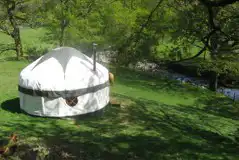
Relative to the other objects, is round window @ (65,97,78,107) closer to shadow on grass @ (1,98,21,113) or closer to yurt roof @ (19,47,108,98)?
yurt roof @ (19,47,108,98)

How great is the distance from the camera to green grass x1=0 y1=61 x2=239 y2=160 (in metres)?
10.0

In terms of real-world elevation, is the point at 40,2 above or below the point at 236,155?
above

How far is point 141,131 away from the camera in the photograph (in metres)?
12.2

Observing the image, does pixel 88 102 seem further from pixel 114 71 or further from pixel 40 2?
pixel 40 2

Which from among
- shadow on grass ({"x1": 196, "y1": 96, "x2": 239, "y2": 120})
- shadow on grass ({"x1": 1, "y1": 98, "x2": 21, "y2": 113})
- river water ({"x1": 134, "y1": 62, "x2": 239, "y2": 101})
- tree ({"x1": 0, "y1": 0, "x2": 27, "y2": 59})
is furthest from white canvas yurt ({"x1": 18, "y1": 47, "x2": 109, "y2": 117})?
river water ({"x1": 134, "y1": 62, "x2": 239, "y2": 101})

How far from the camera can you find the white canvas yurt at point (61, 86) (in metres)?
12.2

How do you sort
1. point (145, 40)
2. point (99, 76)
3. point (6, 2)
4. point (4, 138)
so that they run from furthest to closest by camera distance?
point (6, 2) → point (145, 40) → point (99, 76) → point (4, 138)

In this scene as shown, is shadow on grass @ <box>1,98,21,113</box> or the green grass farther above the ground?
shadow on grass @ <box>1,98,21,113</box>

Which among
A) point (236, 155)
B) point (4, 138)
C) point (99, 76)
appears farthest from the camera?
point (99, 76)

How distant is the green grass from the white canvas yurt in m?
0.41

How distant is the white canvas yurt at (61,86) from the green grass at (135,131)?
0.41m

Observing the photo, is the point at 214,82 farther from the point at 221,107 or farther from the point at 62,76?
the point at 62,76

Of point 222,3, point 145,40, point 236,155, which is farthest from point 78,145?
point 145,40

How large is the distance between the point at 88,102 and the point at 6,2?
16.1m
